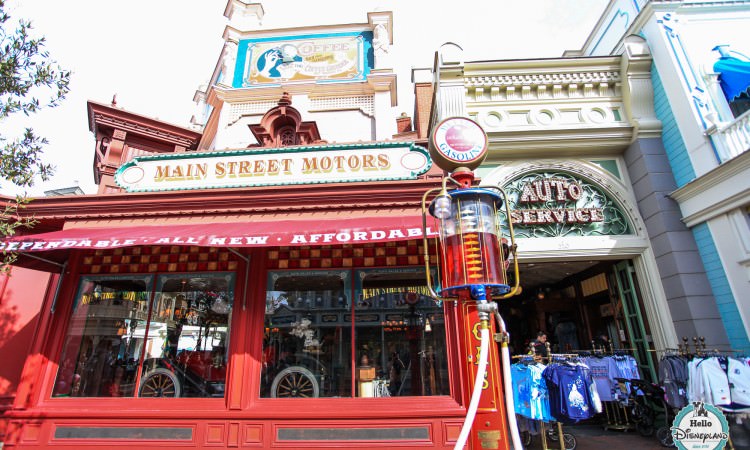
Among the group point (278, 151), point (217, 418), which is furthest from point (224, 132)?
point (217, 418)

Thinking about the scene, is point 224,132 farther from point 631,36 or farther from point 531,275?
point 631,36

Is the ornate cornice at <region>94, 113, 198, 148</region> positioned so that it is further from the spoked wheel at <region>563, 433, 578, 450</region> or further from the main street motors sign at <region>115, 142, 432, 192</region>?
the spoked wheel at <region>563, 433, 578, 450</region>

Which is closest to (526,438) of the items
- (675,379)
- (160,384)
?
(675,379)

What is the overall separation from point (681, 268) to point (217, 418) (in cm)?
959

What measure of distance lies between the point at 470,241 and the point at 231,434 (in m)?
5.38

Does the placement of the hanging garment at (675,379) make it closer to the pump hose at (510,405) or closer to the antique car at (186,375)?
the pump hose at (510,405)

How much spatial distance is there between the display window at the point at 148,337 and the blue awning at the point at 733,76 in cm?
1170

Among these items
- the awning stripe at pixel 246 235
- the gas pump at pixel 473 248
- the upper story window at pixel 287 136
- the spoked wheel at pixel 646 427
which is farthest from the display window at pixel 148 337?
the spoked wheel at pixel 646 427

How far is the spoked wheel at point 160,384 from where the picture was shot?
6.84 meters

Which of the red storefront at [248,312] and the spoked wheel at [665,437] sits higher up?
the red storefront at [248,312]

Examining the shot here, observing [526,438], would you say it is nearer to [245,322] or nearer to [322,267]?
[322,267]

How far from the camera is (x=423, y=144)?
7883mm

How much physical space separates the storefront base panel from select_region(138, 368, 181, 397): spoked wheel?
529 millimetres

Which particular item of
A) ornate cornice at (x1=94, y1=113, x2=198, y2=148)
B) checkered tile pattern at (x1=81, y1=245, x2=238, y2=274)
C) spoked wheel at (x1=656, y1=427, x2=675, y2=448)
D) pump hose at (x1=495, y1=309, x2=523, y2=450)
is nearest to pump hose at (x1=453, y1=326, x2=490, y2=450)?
pump hose at (x1=495, y1=309, x2=523, y2=450)
